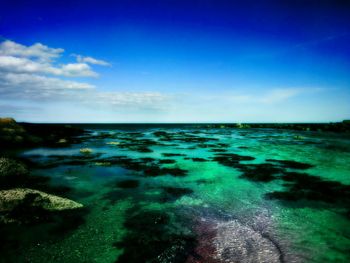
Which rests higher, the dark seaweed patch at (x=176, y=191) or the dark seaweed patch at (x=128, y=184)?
the dark seaweed patch at (x=128, y=184)

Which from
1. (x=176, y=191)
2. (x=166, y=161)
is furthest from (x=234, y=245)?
(x=166, y=161)

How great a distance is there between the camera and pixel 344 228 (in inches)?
345

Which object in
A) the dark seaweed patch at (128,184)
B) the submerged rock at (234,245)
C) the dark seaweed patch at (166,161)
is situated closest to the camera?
the submerged rock at (234,245)

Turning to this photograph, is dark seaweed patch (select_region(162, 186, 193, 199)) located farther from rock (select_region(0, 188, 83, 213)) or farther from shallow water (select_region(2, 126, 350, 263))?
rock (select_region(0, 188, 83, 213))

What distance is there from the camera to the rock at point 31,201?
9742 millimetres

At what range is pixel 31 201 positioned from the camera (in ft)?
32.7

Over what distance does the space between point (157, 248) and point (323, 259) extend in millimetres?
4834

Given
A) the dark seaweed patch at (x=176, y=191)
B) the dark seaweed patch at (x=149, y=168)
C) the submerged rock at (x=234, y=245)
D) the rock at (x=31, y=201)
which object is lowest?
the dark seaweed patch at (x=176, y=191)

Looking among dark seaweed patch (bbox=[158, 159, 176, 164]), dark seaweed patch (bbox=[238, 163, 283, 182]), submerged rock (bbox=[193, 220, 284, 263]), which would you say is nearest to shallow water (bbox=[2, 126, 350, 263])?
submerged rock (bbox=[193, 220, 284, 263])

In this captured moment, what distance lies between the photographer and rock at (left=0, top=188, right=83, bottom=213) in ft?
32.0

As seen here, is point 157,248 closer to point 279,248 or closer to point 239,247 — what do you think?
point 239,247

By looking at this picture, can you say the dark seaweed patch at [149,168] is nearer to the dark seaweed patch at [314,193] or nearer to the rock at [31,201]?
the dark seaweed patch at [314,193]

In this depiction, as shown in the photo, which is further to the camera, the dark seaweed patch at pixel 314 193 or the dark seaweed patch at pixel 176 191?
the dark seaweed patch at pixel 176 191

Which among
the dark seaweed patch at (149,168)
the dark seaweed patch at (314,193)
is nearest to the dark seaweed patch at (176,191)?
the dark seaweed patch at (149,168)
